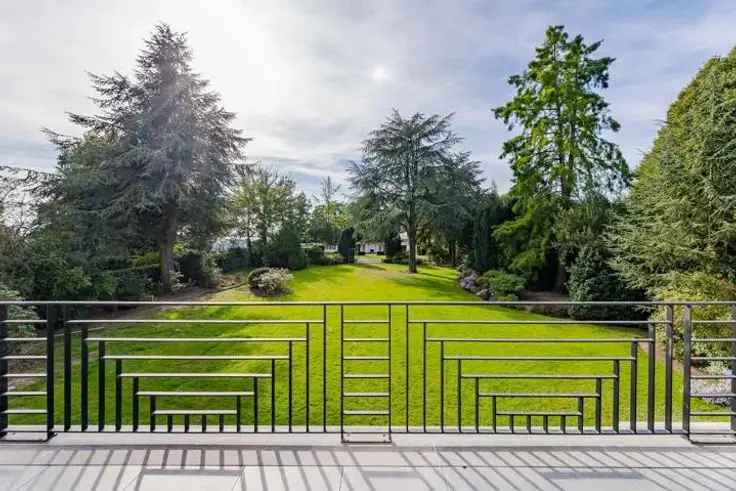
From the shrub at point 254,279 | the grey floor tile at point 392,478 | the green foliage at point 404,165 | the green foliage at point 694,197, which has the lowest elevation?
the grey floor tile at point 392,478

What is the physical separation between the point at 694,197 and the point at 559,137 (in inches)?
189

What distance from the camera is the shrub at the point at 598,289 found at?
7.96 meters

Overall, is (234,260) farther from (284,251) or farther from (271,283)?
(271,283)

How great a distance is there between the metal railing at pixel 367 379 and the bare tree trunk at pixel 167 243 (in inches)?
151

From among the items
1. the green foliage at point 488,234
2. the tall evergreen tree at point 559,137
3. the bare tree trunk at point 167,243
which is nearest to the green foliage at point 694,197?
the tall evergreen tree at point 559,137

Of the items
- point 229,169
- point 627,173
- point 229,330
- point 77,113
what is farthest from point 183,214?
point 627,173

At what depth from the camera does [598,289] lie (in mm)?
8062

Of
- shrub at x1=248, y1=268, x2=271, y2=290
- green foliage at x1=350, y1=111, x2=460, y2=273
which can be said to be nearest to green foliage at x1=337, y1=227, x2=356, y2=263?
green foliage at x1=350, y1=111, x2=460, y2=273

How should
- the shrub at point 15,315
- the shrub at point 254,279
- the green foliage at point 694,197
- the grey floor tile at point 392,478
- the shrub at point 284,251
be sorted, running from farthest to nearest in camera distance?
the shrub at point 284,251 < the shrub at point 254,279 < the green foliage at point 694,197 < the shrub at point 15,315 < the grey floor tile at point 392,478

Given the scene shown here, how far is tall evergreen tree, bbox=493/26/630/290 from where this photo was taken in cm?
982

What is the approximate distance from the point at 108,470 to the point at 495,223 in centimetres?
1188

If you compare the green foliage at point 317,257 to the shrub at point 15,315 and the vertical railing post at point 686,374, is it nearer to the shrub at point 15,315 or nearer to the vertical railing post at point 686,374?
the shrub at point 15,315

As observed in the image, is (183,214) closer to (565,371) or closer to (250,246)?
(250,246)

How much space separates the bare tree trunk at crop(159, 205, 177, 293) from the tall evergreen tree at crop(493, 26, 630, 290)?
10.7 metres
